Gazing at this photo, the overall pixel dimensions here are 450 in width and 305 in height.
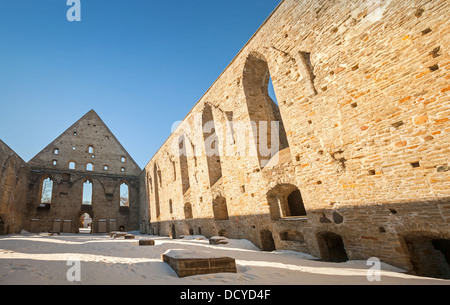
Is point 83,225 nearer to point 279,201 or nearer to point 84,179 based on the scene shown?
point 84,179

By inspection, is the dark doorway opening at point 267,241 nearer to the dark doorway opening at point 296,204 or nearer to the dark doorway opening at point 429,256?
the dark doorway opening at point 296,204

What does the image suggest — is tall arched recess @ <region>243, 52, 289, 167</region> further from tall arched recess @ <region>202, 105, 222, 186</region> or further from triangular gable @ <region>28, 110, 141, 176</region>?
triangular gable @ <region>28, 110, 141, 176</region>

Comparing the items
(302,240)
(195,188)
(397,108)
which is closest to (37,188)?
(195,188)

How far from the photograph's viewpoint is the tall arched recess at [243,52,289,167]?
8.65m

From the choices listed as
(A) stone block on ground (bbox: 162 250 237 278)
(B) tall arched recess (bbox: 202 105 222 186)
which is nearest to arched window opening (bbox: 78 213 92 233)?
(B) tall arched recess (bbox: 202 105 222 186)

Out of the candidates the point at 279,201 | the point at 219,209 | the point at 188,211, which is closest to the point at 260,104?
the point at 279,201

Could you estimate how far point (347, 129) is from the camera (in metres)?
5.42

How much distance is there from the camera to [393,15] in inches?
186

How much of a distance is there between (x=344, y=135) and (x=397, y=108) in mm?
1209

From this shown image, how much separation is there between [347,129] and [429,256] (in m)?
3.32

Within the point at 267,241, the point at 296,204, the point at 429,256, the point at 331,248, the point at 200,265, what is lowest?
the point at 429,256

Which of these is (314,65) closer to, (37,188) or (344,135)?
(344,135)

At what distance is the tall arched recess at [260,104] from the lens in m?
8.65

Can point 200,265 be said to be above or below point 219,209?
below
